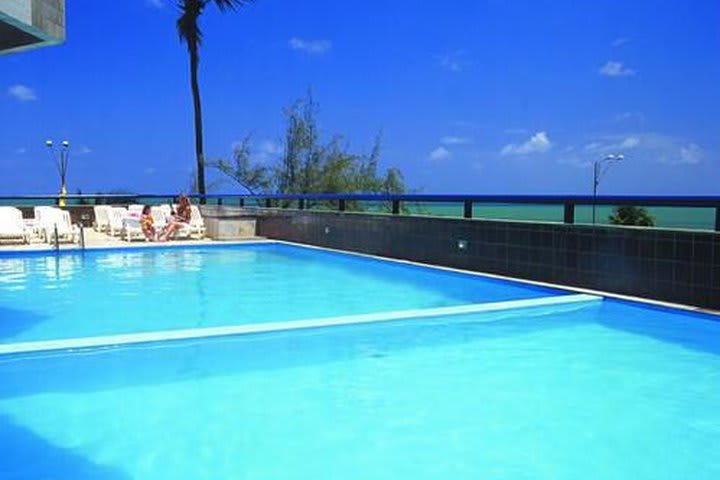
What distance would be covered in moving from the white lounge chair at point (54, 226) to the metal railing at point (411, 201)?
3685mm

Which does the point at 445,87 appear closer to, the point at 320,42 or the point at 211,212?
the point at 320,42

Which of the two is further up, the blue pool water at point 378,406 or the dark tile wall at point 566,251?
the dark tile wall at point 566,251

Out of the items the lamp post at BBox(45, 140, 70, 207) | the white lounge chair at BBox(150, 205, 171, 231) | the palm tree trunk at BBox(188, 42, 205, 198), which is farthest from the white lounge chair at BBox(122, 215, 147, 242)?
the palm tree trunk at BBox(188, 42, 205, 198)

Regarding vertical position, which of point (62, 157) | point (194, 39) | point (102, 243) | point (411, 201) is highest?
point (194, 39)

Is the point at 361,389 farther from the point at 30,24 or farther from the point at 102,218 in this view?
the point at 102,218

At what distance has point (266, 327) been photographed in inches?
219

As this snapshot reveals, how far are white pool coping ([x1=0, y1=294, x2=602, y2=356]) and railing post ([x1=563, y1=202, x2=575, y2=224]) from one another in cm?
93

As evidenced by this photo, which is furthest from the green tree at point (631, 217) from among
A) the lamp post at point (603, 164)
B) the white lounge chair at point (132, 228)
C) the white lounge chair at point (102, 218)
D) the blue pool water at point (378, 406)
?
the lamp post at point (603, 164)

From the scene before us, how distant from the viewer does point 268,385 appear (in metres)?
4.33

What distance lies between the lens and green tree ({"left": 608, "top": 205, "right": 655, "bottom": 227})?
267 inches

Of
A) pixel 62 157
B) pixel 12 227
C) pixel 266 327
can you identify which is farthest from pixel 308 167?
pixel 266 327

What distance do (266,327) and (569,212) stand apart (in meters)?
3.62

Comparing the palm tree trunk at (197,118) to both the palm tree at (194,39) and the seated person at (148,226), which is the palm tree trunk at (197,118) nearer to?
the palm tree at (194,39)

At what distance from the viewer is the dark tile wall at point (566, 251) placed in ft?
20.1
